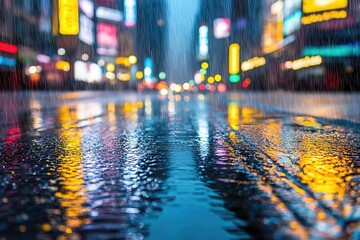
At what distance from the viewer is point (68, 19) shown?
54562mm

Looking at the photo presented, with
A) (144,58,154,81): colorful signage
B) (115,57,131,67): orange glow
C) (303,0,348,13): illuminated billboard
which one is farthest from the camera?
(144,58,154,81): colorful signage

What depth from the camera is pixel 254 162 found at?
24.3 feet

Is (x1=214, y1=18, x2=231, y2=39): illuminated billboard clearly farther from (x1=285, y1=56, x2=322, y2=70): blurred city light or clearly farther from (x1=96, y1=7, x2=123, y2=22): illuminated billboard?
(x1=285, y1=56, x2=322, y2=70): blurred city light

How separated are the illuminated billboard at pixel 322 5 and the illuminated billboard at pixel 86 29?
3075cm

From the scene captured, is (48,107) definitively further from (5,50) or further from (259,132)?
(259,132)

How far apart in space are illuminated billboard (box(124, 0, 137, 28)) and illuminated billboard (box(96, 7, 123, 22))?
10.6 meters

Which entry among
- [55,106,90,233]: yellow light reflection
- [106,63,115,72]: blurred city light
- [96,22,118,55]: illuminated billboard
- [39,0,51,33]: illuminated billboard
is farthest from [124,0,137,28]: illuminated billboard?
[55,106,90,233]: yellow light reflection

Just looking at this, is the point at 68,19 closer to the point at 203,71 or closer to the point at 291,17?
the point at 291,17

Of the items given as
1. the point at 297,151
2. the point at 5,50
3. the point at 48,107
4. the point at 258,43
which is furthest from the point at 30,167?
the point at 258,43

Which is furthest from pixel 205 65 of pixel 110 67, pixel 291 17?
pixel 291 17

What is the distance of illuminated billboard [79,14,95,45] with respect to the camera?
7211 cm

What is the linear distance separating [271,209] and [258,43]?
78.9m

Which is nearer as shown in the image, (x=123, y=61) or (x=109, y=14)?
(x=109, y=14)

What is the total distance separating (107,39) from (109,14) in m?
6.24
